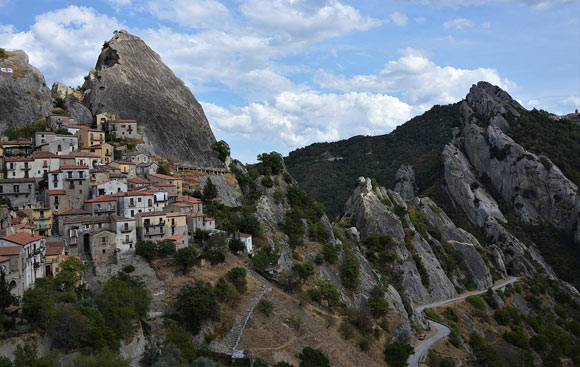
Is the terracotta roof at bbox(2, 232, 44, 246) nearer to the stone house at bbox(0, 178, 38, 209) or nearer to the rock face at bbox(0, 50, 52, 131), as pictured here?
the stone house at bbox(0, 178, 38, 209)

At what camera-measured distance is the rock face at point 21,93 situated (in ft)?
237

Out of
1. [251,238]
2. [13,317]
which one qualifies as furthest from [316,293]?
[13,317]

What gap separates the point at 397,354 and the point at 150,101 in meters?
54.5

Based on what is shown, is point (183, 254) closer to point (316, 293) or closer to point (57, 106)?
point (316, 293)

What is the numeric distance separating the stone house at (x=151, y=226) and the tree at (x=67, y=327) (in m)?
17.2

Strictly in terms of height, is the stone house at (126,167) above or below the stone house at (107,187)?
above

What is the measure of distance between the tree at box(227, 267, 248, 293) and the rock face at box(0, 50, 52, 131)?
139 ft

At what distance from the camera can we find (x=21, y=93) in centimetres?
7512

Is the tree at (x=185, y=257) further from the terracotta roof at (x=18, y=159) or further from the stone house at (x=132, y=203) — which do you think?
the terracotta roof at (x=18, y=159)

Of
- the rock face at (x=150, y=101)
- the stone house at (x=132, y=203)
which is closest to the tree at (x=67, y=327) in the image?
the stone house at (x=132, y=203)

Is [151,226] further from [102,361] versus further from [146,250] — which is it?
[102,361]

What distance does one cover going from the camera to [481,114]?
161250mm

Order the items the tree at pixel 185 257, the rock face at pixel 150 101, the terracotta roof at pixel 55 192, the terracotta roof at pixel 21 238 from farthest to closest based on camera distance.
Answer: the rock face at pixel 150 101, the terracotta roof at pixel 55 192, the tree at pixel 185 257, the terracotta roof at pixel 21 238

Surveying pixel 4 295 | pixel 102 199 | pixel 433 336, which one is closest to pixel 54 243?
pixel 102 199
